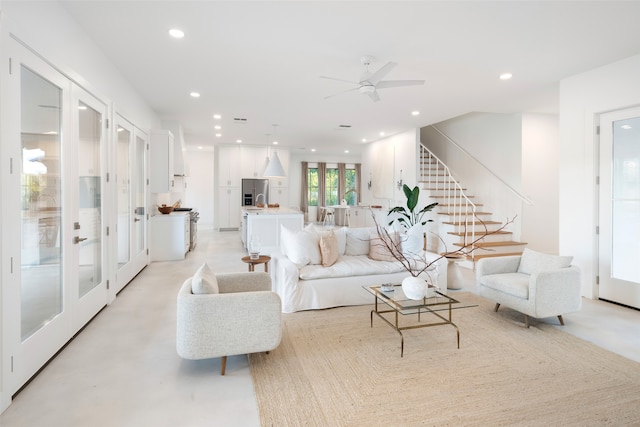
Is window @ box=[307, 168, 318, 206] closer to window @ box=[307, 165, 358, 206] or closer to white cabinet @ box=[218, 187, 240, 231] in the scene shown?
window @ box=[307, 165, 358, 206]

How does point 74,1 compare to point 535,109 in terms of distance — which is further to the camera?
point 535,109

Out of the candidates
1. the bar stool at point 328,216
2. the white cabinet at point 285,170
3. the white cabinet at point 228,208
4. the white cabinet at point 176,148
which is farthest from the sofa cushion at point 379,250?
the bar stool at point 328,216

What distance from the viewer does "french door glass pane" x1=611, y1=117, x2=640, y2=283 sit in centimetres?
379

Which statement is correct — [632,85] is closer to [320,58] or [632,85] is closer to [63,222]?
[320,58]

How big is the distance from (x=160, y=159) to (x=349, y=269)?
14.1 feet

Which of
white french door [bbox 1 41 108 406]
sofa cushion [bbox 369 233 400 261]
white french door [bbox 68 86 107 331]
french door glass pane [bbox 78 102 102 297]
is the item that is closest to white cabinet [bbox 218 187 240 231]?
white french door [bbox 68 86 107 331]

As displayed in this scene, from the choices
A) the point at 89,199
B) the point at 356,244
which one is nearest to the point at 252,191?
the point at 356,244

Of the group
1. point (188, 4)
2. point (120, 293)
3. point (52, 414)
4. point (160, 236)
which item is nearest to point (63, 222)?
point (52, 414)

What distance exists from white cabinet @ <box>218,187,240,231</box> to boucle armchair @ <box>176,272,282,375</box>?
8.67 m

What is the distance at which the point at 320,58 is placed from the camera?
382 cm

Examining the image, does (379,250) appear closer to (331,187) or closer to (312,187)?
(312,187)

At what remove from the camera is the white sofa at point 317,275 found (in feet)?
12.0

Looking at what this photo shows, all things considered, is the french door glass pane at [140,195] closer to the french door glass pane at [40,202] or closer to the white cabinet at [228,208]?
the french door glass pane at [40,202]

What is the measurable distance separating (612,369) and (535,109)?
204 inches
